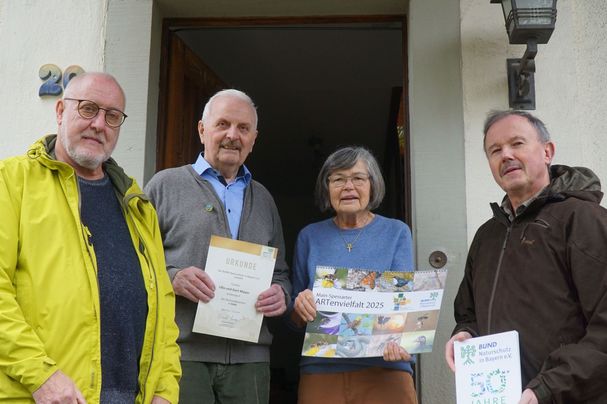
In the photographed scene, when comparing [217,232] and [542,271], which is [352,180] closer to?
[217,232]

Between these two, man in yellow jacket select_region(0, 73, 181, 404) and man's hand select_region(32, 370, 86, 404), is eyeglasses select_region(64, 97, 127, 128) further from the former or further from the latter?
man's hand select_region(32, 370, 86, 404)

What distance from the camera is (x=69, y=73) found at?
3604 millimetres

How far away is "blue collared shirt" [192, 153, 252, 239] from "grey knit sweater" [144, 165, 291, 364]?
0.07 feet

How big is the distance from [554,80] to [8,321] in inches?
111

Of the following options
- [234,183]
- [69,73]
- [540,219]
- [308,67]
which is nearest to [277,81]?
[308,67]

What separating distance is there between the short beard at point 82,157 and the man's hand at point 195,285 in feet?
1.77

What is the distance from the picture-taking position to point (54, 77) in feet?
11.9

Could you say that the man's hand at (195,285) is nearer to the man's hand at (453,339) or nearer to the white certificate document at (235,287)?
the white certificate document at (235,287)

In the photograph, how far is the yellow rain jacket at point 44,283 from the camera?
1.90m

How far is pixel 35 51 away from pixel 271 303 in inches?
82.8

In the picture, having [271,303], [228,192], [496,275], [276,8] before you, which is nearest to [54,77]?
[276,8]

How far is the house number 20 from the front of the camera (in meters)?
3.60

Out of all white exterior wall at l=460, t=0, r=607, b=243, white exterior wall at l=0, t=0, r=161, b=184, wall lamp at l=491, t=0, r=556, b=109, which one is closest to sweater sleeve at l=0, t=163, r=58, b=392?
white exterior wall at l=0, t=0, r=161, b=184

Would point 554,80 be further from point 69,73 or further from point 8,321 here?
point 8,321
